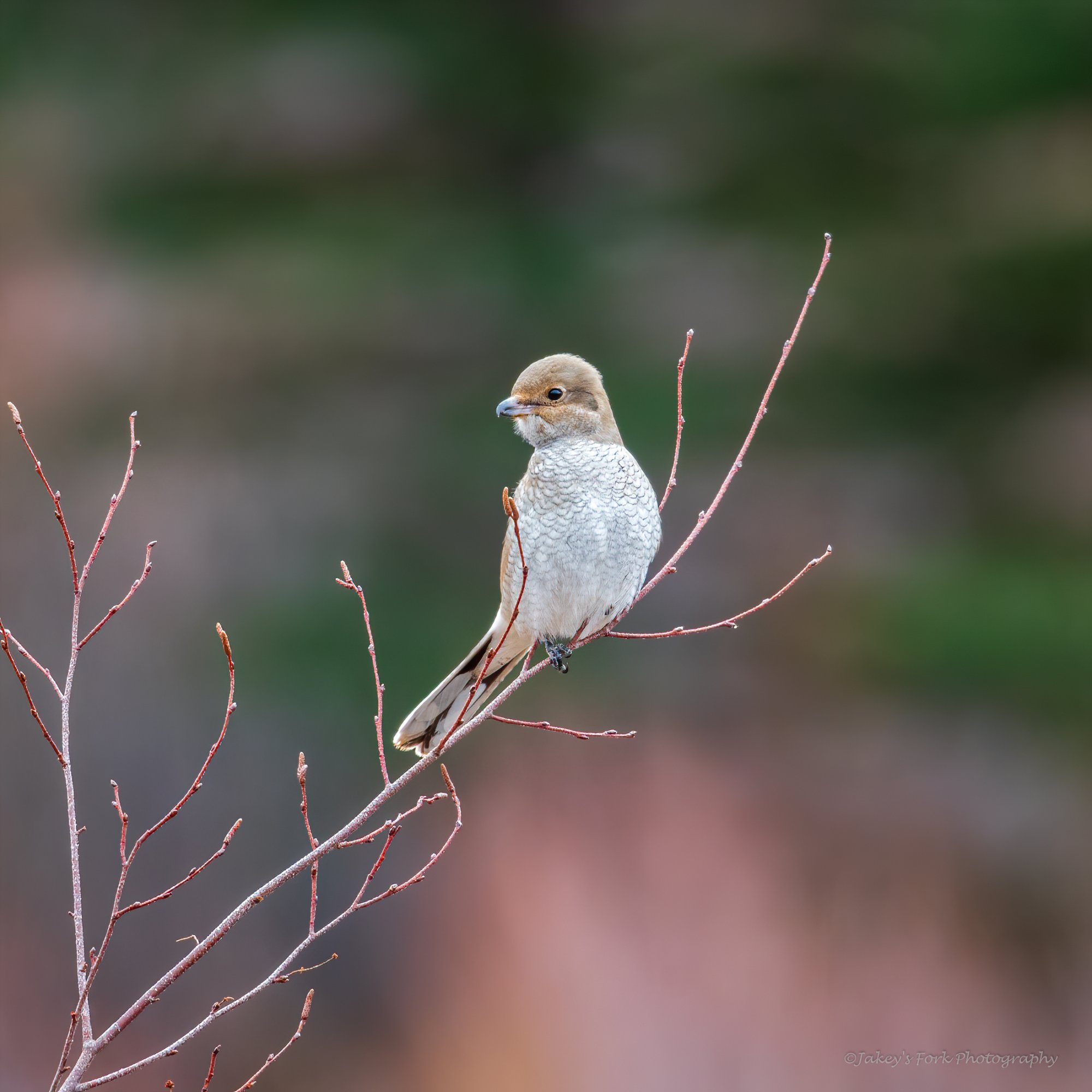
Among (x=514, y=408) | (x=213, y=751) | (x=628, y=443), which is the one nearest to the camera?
(x=213, y=751)

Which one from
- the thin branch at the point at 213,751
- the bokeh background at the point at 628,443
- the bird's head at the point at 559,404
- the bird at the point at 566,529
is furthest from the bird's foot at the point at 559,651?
the bokeh background at the point at 628,443

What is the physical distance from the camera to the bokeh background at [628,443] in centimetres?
708

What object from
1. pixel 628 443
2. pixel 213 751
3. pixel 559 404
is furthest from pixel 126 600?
pixel 628 443

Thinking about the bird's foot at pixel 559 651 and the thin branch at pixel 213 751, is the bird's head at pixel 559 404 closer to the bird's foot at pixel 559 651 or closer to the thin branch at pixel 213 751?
the bird's foot at pixel 559 651

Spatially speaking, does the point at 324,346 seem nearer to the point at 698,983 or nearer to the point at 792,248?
the point at 792,248

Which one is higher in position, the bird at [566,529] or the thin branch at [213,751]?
the thin branch at [213,751]

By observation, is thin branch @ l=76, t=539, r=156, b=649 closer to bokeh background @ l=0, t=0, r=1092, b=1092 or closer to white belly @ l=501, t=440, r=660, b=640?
white belly @ l=501, t=440, r=660, b=640

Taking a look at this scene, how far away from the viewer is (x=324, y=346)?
8.54m

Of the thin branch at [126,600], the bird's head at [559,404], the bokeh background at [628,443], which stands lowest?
the bokeh background at [628,443]

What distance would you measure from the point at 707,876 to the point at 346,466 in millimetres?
3854

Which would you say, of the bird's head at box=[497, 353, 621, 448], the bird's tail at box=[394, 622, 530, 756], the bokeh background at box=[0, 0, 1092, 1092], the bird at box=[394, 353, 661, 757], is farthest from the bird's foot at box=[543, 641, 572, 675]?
the bokeh background at box=[0, 0, 1092, 1092]

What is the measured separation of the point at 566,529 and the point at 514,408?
1.07 feet

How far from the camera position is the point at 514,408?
284 centimetres

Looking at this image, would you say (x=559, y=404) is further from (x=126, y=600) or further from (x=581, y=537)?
(x=126, y=600)
